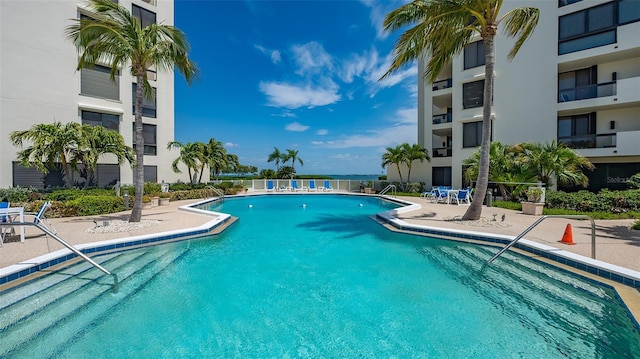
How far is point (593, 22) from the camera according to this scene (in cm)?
1403

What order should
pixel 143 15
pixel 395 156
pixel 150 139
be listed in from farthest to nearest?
pixel 395 156, pixel 150 139, pixel 143 15

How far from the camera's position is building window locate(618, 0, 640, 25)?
13.0 metres

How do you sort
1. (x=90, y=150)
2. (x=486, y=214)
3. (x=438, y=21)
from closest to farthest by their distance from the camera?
(x=438, y=21)
(x=486, y=214)
(x=90, y=150)

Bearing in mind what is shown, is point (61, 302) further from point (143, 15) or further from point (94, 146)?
point (143, 15)

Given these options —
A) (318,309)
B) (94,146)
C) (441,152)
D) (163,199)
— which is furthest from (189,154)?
(318,309)

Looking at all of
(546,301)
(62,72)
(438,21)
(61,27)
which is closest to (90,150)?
(62,72)

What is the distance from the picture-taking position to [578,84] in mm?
15086

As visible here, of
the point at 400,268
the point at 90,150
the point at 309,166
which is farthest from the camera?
the point at 309,166

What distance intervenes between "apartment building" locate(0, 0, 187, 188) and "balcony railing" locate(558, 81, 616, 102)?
21.8 meters

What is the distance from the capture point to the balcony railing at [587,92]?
1364cm

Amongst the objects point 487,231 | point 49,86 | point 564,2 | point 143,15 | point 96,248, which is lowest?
point 96,248

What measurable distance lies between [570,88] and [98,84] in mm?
27793

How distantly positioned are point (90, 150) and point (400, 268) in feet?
50.0

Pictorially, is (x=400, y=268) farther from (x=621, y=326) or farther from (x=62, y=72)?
(x=62, y=72)
